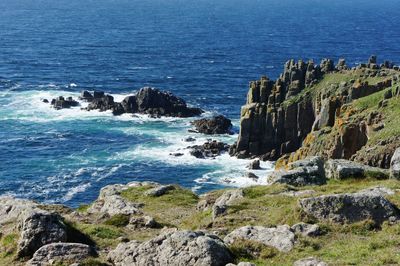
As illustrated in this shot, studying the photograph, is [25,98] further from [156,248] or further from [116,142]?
[156,248]

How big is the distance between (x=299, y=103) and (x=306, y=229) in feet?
273

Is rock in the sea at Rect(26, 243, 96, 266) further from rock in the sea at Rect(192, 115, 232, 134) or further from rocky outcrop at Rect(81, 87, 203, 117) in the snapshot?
rocky outcrop at Rect(81, 87, 203, 117)

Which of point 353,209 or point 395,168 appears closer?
point 353,209

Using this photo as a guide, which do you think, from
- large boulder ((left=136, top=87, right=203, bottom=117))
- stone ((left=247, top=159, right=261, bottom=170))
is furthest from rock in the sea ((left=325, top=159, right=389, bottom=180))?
large boulder ((left=136, top=87, right=203, bottom=117))

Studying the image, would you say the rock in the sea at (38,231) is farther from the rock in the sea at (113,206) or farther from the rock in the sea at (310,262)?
the rock in the sea at (310,262)

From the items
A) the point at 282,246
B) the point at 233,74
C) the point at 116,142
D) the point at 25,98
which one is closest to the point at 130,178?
the point at 116,142

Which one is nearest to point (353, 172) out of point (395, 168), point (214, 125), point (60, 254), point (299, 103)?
point (395, 168)

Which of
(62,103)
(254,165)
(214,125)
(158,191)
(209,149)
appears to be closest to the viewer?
(158,191)

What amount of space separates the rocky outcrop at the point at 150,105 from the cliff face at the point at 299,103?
2160 cm

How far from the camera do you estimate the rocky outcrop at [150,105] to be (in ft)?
439

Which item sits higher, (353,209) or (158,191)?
(353,209)

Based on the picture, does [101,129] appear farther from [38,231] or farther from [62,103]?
[38,231]

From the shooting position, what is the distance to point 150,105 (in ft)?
447

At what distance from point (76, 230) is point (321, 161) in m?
23.7
